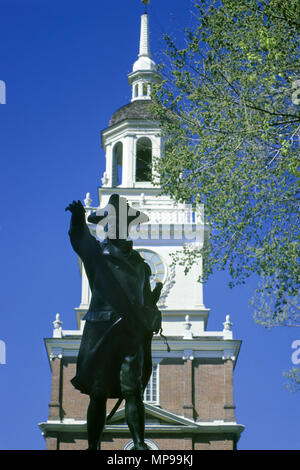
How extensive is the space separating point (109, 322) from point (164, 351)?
35.4 metres

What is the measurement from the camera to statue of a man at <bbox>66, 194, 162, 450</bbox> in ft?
33.5

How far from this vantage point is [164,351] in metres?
45.4

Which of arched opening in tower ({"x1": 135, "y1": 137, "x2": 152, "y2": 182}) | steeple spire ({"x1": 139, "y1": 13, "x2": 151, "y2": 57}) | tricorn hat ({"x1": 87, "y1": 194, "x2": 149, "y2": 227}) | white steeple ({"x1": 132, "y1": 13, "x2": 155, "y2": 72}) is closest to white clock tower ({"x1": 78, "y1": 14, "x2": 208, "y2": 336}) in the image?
arched opening in tower ({"x1": 135, "y1": 137, "x2": 152, "y2": 182})

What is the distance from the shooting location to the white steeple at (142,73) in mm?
52703

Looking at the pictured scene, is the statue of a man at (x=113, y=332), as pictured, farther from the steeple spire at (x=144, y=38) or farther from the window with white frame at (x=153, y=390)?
the steeple spire at (x=144, y=38)

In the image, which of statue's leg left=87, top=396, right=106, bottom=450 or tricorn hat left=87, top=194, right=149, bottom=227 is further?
tricorn hat left=87, top=194, right=149, bottom=227

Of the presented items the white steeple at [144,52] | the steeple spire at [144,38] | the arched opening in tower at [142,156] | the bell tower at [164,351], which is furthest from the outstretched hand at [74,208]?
the steeple spire at [144,38]

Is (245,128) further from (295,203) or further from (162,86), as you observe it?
(162,86)

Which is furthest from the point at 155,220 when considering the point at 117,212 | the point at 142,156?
the point at 117,212

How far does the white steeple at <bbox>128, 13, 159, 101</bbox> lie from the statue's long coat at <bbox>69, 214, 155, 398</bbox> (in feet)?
136

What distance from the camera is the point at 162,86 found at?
71.8ft

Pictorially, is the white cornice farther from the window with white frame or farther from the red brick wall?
the window with white frame

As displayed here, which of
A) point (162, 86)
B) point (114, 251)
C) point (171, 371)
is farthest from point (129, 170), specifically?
point (114, 251)

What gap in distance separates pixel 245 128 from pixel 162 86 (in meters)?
3.64
